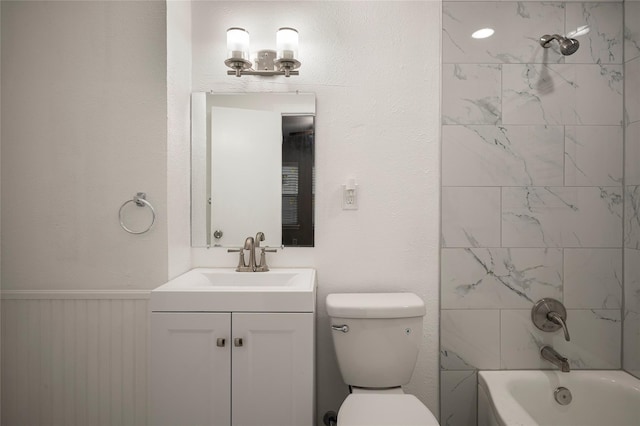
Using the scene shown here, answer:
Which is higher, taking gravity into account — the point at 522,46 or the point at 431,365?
the point at 522,46

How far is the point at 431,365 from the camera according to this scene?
6.15ft

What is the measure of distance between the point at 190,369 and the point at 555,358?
5.52 ft

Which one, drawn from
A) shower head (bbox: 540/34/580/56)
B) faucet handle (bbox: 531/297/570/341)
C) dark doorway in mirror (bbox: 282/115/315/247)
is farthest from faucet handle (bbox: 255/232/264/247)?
shower head (bbox: 540/34/580/56)

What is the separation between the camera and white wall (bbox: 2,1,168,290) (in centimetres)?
163

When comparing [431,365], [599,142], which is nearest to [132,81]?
[431,365]

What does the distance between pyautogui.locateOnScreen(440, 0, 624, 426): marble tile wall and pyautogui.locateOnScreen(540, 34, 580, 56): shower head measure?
0.04 m

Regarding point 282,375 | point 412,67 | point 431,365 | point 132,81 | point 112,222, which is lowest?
point 431,365

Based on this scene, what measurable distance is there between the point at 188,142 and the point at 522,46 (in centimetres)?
176

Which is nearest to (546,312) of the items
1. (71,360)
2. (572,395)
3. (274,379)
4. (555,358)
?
(555,358)

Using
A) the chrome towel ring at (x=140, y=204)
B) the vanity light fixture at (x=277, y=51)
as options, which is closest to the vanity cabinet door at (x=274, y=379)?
the chrome towel ring at (x=140, y=204)

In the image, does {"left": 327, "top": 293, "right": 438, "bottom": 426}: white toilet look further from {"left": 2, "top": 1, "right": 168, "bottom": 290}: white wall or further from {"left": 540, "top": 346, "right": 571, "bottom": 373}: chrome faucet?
{"left": 2, "top": 1, "right": 168, "bottom": 290}: white wall

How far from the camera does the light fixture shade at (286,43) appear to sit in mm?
1754

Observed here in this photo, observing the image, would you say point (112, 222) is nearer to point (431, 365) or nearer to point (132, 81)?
point (132, 81)

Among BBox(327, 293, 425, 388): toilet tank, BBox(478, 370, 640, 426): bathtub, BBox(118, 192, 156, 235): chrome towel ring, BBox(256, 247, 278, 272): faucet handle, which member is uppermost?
BBox(118, 192, 156, 235): chrome towel ring
